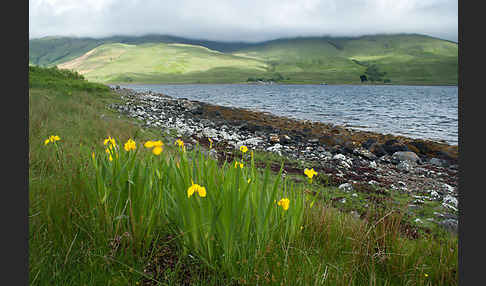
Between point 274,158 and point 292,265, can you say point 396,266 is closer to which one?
point 292,265

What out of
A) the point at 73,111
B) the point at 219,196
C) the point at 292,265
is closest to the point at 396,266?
the point at 292,265

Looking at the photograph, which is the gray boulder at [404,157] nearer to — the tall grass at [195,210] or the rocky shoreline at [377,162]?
the rocky shoreline at [377,162]

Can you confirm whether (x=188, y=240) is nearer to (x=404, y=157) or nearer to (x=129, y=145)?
(x=129, y=145)

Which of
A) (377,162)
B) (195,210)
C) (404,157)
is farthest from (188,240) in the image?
(404,157)

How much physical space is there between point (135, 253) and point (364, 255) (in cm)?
222

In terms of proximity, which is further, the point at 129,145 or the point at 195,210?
the point at 129,145

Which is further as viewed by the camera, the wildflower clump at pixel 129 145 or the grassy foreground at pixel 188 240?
the wildflower clump at pixel 129 145

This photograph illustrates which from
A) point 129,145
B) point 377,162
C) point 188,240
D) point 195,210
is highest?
point 129,145

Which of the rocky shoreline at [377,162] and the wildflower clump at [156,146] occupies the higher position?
the wildflower clump at [156,146]

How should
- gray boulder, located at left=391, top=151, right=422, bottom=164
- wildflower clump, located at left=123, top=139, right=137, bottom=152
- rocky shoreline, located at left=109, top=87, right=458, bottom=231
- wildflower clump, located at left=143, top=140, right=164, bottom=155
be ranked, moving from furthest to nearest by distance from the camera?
gray boulder, located at left=391, top=151, right=422, bottom=164 → rocky shoreline, located at left=109, top=87, right=458, bottom=231 → wildflower clump, located at left=123, top=139, right=137, bottom=152 → wildflower clump, located at left=143, top=140, right=164, bottom=155

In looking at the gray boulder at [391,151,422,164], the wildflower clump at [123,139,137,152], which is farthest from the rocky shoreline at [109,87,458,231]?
the wildflower clump at [123,139,137,152]

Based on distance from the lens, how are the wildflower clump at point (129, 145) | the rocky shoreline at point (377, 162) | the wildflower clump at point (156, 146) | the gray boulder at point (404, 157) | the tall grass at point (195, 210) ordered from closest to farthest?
the wildflower clump at point (156, 146) < the tall grass at point (195, 210) < the wildflower clump at point (129, 145) < the rocky shoreline at point (377, 162) < the gray boulder at point (404, 157)

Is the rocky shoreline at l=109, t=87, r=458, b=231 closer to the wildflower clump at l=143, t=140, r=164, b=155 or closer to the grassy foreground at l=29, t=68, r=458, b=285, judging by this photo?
the grassy foreground at l=29, t=68, r=458, b=285

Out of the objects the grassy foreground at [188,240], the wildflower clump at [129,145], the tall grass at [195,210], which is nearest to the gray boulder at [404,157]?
the grassy foreground at [188,240]
